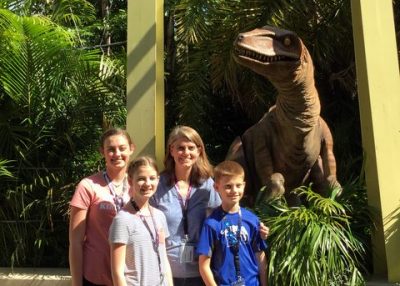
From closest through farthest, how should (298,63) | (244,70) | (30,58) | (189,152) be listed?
(189,152) < (298,63) < (30,58) < (244,70)

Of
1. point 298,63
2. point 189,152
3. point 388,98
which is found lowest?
point 189,152

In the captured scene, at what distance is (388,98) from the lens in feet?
14.1

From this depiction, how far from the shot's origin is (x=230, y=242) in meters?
2.75

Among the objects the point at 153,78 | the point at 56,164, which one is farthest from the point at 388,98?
the point at 56,164

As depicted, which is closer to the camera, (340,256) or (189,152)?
(189,152)

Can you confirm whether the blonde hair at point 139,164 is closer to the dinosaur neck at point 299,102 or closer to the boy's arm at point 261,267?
the boy's arm at point 261,267

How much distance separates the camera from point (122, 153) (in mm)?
2850

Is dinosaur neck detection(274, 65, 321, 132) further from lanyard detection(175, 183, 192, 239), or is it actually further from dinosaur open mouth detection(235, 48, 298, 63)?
lanyard detection(175, 183, 192, 239)

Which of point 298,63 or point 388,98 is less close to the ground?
point 298,63

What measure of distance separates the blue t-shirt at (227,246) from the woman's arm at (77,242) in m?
0.60

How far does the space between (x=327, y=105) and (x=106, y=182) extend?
5994 millimetres


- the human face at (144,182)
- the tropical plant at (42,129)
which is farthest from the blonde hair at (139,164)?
the tropical plant at (42,129)

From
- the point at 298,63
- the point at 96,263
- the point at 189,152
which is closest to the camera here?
the point at 96,263

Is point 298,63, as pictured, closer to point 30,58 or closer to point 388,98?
point 388,98
